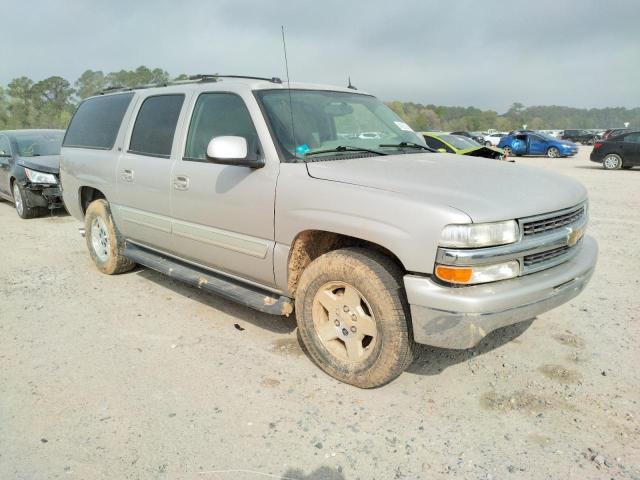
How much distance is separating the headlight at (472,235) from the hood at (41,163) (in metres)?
8.14

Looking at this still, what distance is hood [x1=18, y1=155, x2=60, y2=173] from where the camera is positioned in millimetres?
8547

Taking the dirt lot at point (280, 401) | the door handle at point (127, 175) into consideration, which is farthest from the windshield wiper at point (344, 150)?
the door handle at point (127, 175)

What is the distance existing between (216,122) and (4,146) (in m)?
8.13

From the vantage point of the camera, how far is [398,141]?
399 cm

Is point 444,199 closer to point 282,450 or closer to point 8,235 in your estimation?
point 282,450

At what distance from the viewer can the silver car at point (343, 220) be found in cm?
261

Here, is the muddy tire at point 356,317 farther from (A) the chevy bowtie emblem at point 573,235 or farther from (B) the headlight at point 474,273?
(A) the chevy bowtie emblem at point 573,235

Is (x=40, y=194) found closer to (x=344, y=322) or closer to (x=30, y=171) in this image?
(x=30, y=171)

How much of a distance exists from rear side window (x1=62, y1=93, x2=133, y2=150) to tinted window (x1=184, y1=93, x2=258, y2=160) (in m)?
1.39

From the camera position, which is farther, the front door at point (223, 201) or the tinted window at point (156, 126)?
the tinted window at point (156, 126)

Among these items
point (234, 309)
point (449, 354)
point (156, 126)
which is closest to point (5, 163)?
point (156, 126)

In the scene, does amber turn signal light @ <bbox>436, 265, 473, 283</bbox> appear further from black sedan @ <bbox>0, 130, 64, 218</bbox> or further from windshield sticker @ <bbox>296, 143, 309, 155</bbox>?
black sedan @ <bbox>0, 130, 64, 218</bbox>

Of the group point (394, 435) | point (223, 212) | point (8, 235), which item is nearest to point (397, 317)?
point (394, 435)

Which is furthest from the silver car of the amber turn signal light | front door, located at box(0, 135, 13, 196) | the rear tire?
front door, located at box(0, 135, 13, 196)
